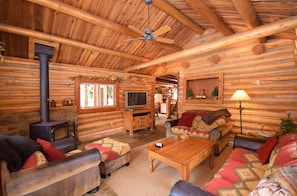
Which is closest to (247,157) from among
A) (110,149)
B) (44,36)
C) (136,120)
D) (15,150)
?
(110,149)

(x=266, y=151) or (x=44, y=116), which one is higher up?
(x=44, y=116)

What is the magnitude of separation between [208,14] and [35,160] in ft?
13.1

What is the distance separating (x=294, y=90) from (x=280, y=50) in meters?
1.11

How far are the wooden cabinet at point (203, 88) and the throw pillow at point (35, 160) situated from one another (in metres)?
4.85

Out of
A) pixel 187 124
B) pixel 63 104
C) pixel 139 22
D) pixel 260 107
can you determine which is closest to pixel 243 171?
pixel 187 124

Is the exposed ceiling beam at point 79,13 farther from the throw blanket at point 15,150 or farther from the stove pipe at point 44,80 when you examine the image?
the throw blanket at point 15,150

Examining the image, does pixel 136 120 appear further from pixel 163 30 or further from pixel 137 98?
pixel 163 30

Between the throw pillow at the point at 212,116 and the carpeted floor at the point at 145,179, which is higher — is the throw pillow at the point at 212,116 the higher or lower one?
the higher one

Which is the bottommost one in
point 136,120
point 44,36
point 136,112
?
point 136,120

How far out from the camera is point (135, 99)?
6.10m

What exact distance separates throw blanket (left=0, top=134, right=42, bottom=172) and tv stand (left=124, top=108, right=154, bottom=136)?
12.2 ft

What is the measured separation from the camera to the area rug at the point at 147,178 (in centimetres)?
224

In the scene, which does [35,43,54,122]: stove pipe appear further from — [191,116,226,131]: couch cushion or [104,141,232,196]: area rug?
[191,116,226,131]: couch cushion

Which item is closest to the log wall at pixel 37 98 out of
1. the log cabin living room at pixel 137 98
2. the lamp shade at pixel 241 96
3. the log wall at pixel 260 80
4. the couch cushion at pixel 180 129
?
the log cabin living room at pixel 137 98
